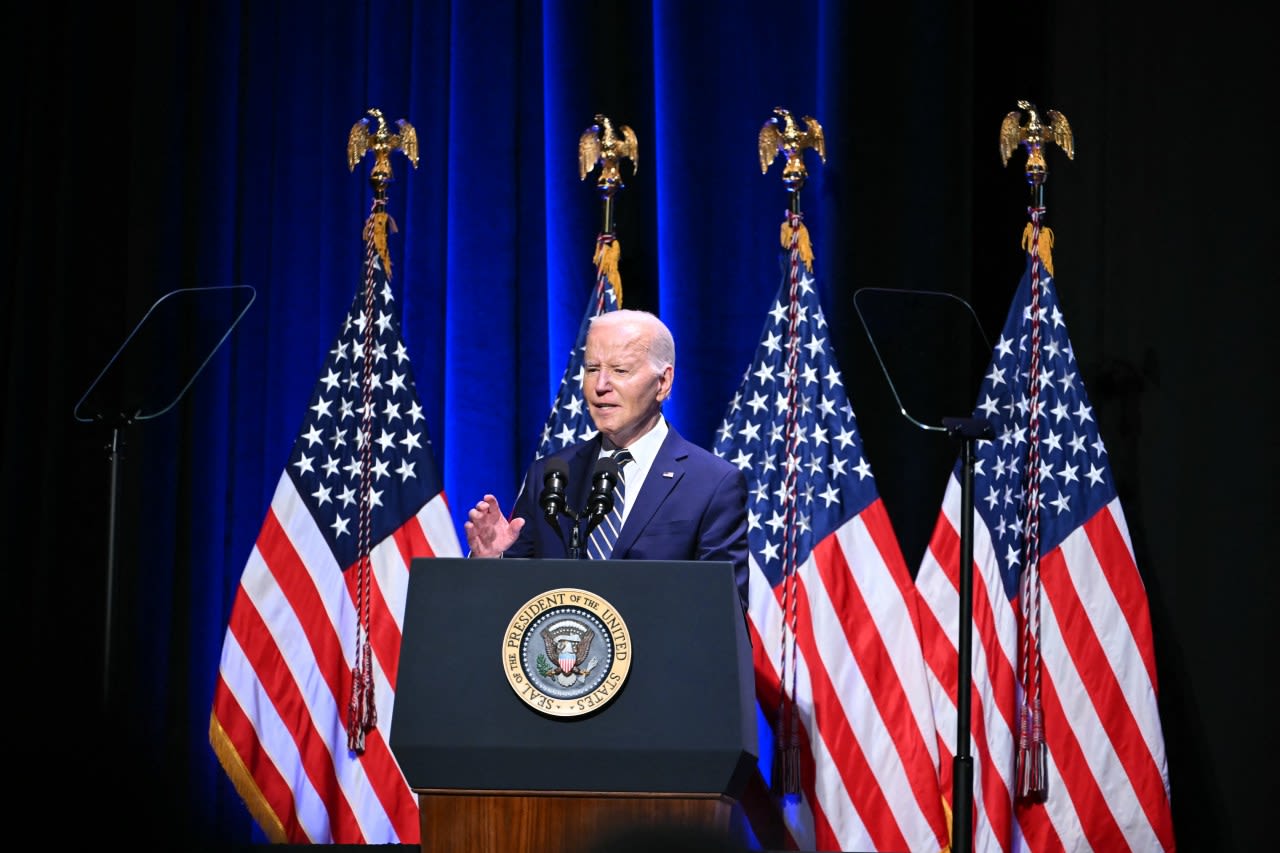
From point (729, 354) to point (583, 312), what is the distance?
545mm

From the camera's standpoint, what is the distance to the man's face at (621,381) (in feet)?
12.4

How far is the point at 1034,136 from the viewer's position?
15.3 ft

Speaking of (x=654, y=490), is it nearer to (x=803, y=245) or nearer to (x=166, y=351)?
(x=803, y=245)

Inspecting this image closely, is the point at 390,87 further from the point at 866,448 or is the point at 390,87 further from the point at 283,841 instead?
the point at 283,841

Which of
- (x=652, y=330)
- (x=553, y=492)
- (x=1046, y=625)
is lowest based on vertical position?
(x=1046, y=625)

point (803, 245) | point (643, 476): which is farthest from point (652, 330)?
point (803, 245)

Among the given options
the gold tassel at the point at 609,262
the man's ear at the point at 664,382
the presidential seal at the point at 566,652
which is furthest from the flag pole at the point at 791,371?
the presidential seal at the point at 566,652

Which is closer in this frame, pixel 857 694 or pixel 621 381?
pixel 621 381

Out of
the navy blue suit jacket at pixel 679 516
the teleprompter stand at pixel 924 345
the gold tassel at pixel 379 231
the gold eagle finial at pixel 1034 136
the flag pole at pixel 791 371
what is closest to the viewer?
the navy blue suit jacket at pixel 679 516

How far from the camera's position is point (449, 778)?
8.73 ft

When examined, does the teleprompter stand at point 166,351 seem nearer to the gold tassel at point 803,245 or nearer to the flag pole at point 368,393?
the flag pole at point 368,393

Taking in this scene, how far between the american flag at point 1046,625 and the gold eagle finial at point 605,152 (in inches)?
52.1

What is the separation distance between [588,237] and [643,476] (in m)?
1.68

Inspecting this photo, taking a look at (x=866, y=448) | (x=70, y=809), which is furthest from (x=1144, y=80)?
(x=70, y=809)
